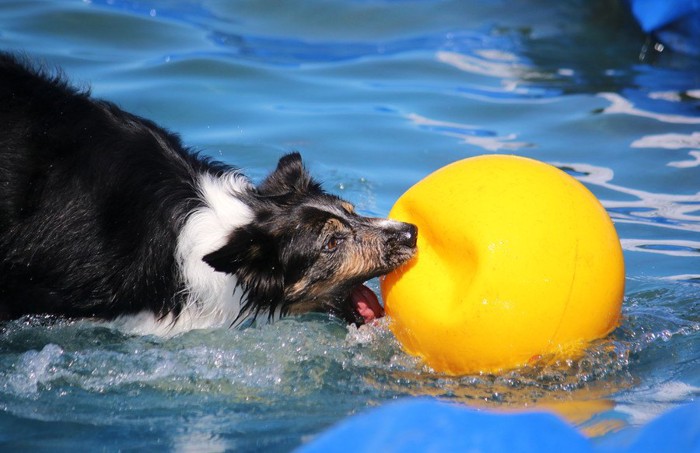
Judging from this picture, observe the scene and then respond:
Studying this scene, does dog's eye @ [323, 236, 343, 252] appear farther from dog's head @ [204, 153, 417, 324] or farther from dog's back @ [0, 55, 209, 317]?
dog's back @ [0, 55, 209, 317]

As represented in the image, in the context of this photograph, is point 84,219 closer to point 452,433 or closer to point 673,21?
point 452,433

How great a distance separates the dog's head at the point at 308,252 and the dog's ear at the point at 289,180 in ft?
0.43

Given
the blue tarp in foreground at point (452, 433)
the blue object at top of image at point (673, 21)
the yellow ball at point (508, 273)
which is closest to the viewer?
the blue tarp in foreground at point (452, 433)

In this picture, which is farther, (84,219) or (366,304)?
(366,304)

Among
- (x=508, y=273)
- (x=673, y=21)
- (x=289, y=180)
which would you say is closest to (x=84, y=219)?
(x=289, y=180)

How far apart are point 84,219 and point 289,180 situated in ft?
3.73

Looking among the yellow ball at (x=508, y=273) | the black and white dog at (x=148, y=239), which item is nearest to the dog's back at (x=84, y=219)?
the black and white dog at (x=148, y=239)

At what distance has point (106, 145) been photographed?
521 cm

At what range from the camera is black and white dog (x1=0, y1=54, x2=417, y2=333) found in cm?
500

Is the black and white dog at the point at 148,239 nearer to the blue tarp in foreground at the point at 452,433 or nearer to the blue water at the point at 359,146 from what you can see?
the blue water at the point at 359,146

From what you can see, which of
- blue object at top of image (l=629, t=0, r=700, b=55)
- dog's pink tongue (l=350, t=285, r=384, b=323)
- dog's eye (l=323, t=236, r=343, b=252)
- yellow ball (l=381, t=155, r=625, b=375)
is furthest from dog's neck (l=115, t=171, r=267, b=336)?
blue object at top of image (l=629, t=0, r=700, b=55)

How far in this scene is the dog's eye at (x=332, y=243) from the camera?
5.00 m

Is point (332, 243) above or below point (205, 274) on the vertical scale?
above

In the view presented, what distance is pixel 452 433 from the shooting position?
322 cm
